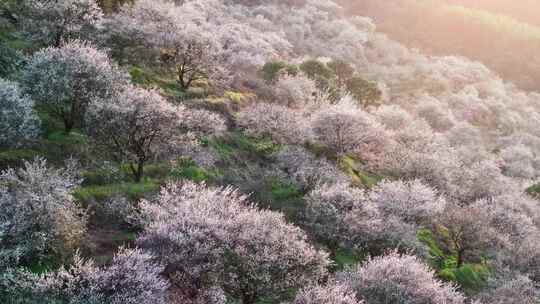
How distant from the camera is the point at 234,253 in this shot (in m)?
30.4

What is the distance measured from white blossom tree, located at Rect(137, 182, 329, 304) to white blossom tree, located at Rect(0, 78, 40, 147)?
1613 centimetres

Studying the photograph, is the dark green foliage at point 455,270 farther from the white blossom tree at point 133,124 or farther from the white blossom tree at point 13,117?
the white blossom tree at point 13,117

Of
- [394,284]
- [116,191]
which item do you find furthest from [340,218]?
[116,191]

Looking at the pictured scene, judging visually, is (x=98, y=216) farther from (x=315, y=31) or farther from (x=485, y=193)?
(x=315, y=31)

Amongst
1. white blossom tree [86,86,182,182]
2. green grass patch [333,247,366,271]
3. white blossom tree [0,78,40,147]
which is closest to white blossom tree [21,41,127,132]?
white blossom tree [0,78,40,147]

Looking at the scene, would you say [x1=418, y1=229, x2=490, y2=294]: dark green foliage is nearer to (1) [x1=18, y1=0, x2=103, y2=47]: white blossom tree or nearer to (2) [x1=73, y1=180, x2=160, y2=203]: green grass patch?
(2) [x1=73, y1=180, x2=160, y2=203]: green grass patch

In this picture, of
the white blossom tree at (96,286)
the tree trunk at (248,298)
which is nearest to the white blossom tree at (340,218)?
the tree trunk at (248,298)

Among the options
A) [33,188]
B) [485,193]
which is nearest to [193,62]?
[33,188]

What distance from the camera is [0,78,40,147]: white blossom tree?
41.7m

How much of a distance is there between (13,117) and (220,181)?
1761 centimetres

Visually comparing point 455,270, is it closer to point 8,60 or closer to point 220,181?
point 220,181

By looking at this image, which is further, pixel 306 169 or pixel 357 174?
pixel 357 174

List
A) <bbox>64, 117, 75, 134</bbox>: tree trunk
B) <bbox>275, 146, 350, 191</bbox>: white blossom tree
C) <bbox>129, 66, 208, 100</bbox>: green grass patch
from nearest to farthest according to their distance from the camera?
<bbox>64, 117, 75, 134</bbox>: tree trunk, <bbox>275, 146, 350, 191</bbox>: white blossom tree, <bbox>129, 66, 208, 100</bbox>: green grass patch

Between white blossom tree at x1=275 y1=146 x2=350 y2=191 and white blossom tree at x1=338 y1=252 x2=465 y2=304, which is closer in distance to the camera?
white blossom tree at x1=338 y1=252 x2=465 y2=304
